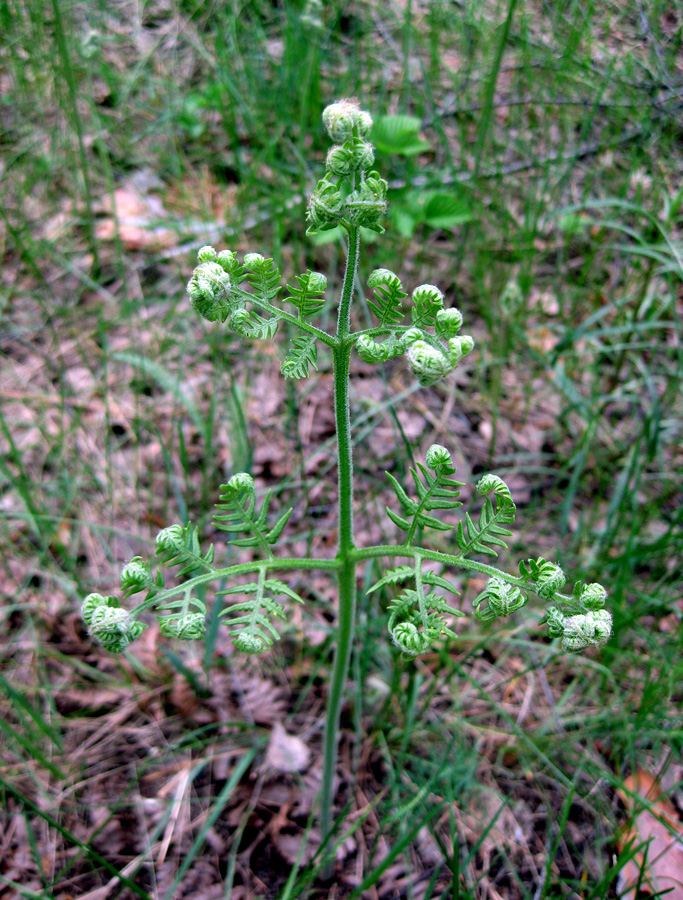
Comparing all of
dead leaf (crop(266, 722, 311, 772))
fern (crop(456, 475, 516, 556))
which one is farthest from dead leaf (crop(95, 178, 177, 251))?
fern (crop(456, 475, 516, 556))

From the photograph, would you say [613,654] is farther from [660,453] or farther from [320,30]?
[320,30]

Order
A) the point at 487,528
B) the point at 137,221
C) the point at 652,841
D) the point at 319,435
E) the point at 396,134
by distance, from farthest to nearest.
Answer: the point at 137,221, the point at 396,134, the point at 319,435, the point at 652,841, the point at 487,528

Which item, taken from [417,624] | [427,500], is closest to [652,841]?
[417,624]

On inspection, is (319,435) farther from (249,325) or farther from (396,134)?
(249,325)

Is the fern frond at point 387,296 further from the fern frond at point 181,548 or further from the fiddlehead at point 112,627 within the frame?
the fiddlehead at point 112,627

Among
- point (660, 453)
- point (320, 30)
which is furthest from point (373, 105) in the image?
point (660, 453)

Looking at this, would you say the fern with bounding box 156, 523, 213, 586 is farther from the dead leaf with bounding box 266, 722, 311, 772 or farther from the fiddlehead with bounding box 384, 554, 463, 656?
the dead leaf with bounding box 266, 722, 311, 772
